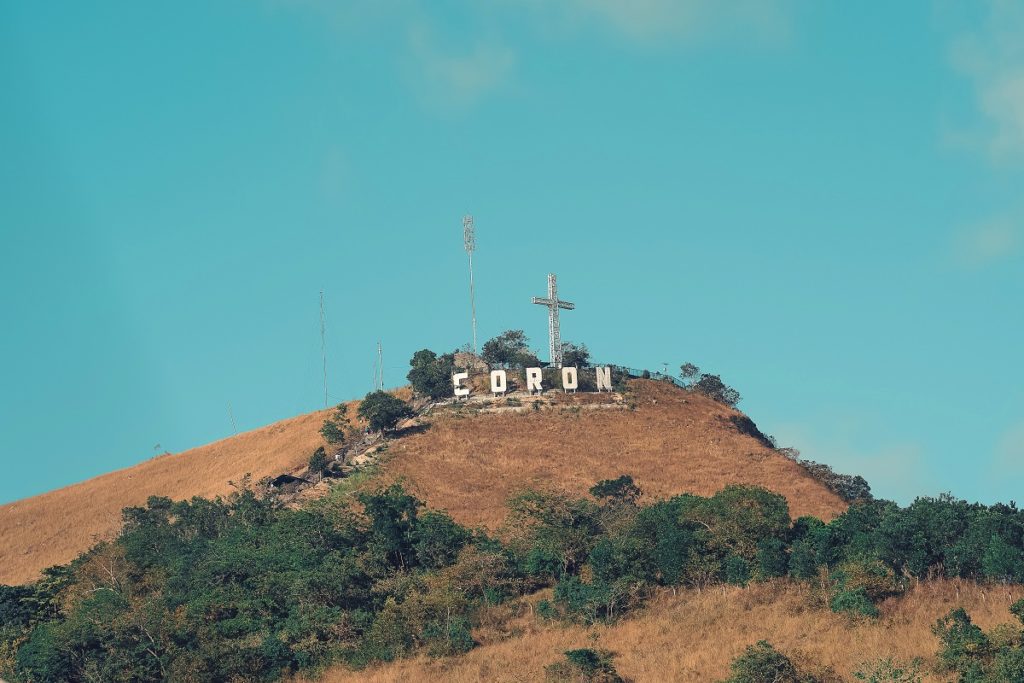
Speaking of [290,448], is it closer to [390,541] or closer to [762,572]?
[390,541]

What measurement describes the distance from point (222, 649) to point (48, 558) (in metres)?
53.8

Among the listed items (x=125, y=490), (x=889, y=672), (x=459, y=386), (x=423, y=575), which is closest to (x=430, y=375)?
(x=459, y=386)

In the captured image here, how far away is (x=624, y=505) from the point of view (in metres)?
107

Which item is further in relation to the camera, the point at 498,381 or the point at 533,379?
the point at 498,381

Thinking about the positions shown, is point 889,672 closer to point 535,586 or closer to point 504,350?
point 535,586

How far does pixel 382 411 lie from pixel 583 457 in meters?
21.0

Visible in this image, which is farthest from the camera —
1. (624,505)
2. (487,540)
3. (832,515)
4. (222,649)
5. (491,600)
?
(832,515)

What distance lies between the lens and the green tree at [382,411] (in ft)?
456

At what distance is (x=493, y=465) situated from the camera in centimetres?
12988

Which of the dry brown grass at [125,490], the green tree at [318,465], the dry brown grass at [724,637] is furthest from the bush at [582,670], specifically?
the dry brown grass at [125,490]

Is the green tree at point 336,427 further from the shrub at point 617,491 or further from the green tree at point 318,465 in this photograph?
the shrub at point 617,491

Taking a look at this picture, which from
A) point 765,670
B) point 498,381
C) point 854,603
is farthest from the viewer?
point 498,381

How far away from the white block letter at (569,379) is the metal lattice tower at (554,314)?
2.17m

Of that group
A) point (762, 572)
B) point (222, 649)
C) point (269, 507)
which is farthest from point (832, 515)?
point (222, 649)
